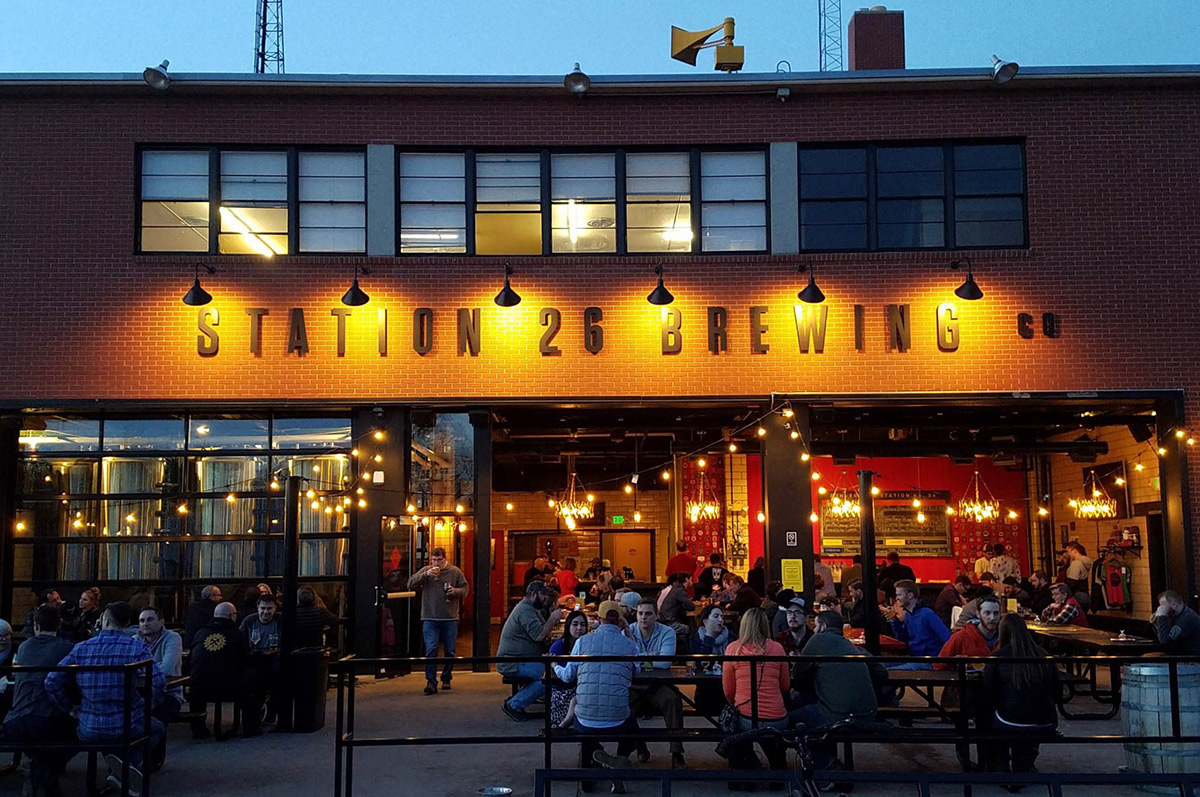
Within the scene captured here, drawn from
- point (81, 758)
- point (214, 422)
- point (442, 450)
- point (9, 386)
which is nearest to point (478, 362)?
point (442, 450)

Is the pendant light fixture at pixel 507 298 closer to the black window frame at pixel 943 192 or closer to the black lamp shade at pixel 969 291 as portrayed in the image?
the black window frame at pixel 943 192

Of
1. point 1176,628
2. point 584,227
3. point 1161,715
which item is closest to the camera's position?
point 1161,715

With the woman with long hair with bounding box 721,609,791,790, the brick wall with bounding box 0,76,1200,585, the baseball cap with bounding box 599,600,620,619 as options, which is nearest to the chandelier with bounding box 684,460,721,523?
the brick wall with bounding box 0,76,1200,585

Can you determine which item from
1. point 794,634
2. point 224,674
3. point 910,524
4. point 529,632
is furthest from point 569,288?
point 910,524

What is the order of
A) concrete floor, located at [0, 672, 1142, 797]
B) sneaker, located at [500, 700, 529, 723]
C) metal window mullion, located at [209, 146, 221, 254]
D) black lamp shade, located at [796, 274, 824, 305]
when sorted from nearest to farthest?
concrete floor, located at [0, 672, 1142, 797] → sneaker, located at [500, 700, 529, 723] → black lamp shade, located at [796, 274, 824, 305] → metal window mullion, located at [209, 146, 221, 254]

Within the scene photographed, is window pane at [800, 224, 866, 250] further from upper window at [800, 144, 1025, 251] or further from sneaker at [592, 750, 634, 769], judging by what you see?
sneaker at [592, 750, 634, 769]

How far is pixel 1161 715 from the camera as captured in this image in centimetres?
943

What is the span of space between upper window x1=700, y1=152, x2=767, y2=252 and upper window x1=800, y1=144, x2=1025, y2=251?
2.05 feet

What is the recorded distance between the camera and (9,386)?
16.5 meters

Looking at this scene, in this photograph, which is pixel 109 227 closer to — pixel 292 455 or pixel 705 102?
pixel 292 455

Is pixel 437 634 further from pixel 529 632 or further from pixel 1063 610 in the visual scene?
pixel 1063 610

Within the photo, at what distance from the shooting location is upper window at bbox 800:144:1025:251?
17.2 metres

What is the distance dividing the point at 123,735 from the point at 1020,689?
6.95 metres

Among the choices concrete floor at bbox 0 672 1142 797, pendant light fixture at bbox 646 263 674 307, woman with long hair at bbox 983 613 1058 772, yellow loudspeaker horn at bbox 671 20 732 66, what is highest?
yellow loudspeaker horn at bbox 671 20 732 66
